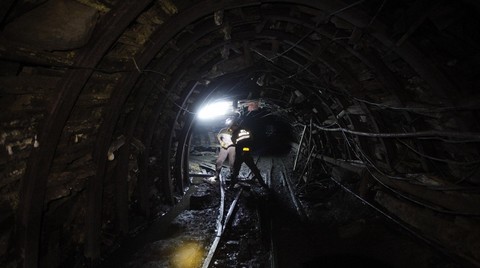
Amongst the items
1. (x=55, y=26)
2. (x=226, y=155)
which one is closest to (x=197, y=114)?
(x=226, y=155)

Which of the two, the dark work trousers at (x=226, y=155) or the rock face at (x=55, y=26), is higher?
the rock face at (x=55, y=26)

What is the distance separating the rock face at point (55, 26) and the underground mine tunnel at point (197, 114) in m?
0.02

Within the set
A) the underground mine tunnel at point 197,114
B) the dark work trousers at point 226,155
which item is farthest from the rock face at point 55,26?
the dark work trousers at point 226,155

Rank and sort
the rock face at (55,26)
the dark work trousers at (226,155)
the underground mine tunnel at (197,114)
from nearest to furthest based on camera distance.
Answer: the rock face at (55,26), the underground mine tunnel at (197,114), the dark work trousers at (226,155)

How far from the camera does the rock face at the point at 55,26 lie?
2820 mm

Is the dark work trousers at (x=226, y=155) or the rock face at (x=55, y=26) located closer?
the rock face at (x=55, y=26)

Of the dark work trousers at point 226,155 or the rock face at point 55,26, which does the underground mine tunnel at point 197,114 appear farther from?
the dark work trousers at point 226,155

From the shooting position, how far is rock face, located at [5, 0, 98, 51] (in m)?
2.82

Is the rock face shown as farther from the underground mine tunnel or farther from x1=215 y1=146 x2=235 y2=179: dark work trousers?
x1=215 y1=146 x2=235 y2=179: dark work trousers

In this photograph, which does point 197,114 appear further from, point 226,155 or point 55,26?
point 55,26

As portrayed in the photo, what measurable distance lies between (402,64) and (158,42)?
13.7 ft

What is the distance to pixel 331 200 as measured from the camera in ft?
28.0

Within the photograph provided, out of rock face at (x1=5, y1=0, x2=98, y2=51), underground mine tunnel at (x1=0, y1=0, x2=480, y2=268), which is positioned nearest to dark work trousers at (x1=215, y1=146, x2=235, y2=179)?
underground mine tunnel at (x1=0, y1=0, x2=480, y2=268)

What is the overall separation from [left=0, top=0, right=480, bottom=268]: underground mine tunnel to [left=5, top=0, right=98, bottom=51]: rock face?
16 millimetres
